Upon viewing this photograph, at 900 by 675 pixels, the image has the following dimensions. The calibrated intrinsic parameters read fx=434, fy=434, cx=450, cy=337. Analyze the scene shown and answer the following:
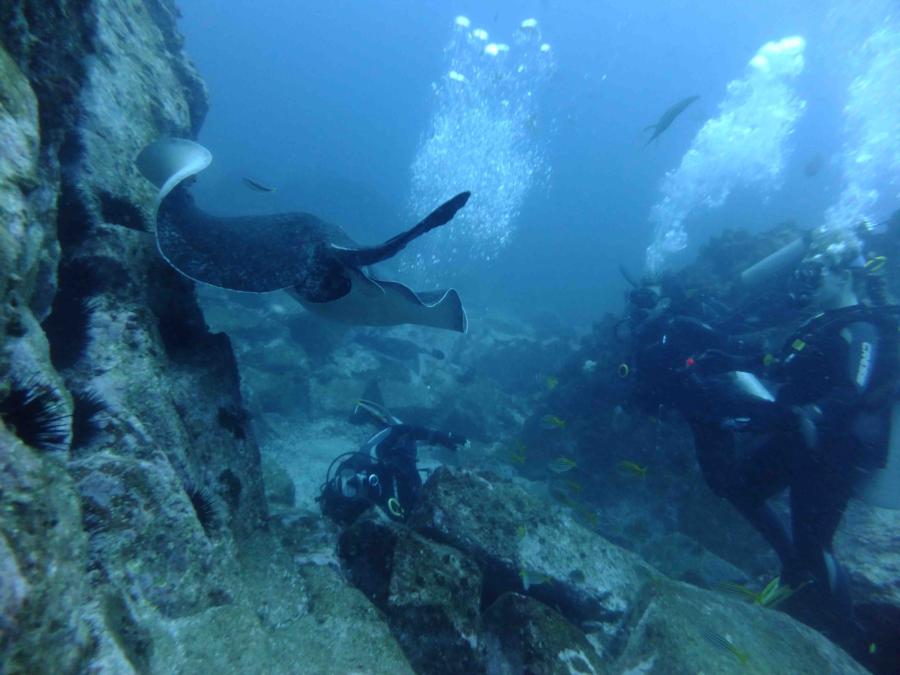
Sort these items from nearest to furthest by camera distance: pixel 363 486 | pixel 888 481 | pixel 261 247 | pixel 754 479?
pixel 261 247
pixel 888 481
pixel 754 479
pixel 363 486

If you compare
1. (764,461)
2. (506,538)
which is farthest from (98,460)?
(764,461)

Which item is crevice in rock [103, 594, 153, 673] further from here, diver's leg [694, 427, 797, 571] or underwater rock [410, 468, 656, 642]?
diver's leg [694, 427, 797, 571]

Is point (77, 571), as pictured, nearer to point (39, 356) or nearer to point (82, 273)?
point (39, 356)

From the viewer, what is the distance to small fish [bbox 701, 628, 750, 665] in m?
3.52

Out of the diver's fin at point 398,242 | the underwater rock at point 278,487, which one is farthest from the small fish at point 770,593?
the underwater rock at point 278,487

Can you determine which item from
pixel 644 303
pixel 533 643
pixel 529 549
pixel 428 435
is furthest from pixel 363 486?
pixel 644 303

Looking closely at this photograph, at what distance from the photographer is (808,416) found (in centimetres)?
531

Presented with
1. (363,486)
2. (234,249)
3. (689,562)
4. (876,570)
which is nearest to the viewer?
(234,249)

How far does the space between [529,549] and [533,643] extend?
3.96 feet

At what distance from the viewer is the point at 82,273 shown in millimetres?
3064

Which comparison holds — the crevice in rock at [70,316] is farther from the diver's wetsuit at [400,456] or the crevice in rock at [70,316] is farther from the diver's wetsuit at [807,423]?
the diver's wetsuit at [807,423]

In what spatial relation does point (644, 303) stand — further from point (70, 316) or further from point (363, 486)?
point (70, 316)

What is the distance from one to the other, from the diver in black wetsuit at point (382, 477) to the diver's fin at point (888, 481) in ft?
16.0

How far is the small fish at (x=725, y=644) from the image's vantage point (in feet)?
11.6
